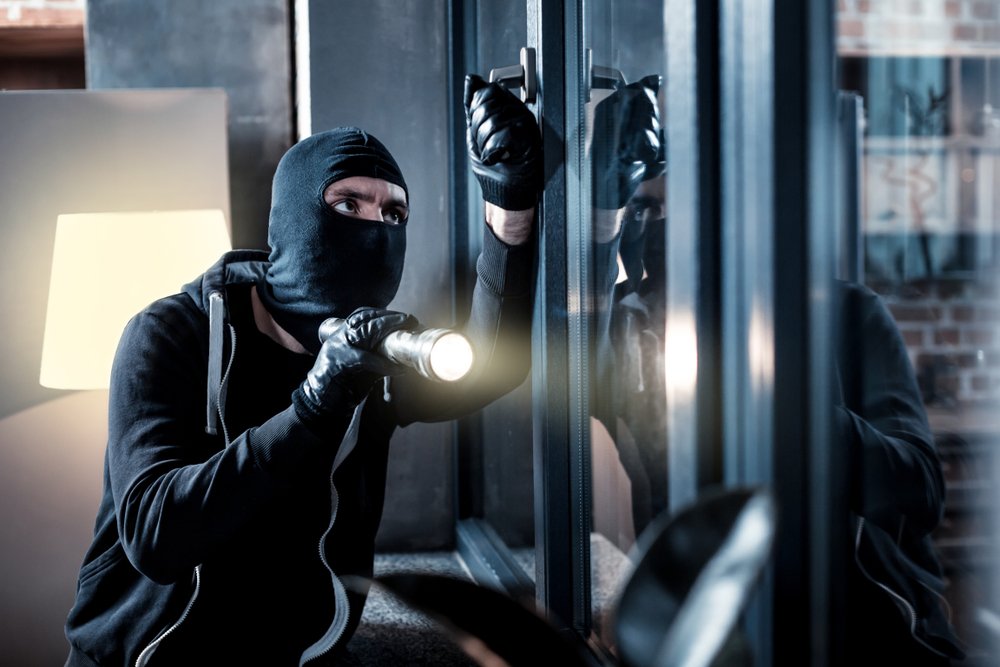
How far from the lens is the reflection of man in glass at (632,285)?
98cm

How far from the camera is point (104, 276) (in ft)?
5.90

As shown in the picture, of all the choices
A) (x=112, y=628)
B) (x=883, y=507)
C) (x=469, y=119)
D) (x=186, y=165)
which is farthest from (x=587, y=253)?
(x=186, y=165)

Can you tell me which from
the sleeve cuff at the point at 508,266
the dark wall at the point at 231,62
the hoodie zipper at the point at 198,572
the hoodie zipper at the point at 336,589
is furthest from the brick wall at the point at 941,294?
the dark wall at the point at 231,62

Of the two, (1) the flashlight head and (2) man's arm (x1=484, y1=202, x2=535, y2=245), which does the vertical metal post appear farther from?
(1) the flashlight head

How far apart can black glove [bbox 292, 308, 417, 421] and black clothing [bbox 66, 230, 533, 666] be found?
0.10 ft

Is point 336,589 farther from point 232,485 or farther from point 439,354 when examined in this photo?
point 439,354

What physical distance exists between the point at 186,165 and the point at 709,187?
61.6 inches

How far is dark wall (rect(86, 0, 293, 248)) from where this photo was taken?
2.18 metres

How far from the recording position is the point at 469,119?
4.05ft

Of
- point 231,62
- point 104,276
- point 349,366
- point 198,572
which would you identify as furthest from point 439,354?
point 231,62

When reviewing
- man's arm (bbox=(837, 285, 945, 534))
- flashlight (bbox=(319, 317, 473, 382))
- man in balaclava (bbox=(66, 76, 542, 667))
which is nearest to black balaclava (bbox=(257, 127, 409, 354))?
man in balaclava (bbox=(66, 76, 542, 667))

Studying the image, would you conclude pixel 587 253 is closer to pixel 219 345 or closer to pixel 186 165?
pixel 219 345

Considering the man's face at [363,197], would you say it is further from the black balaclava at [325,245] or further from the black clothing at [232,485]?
the black clothing at [232,485]

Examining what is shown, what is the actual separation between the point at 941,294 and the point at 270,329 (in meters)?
1.05
